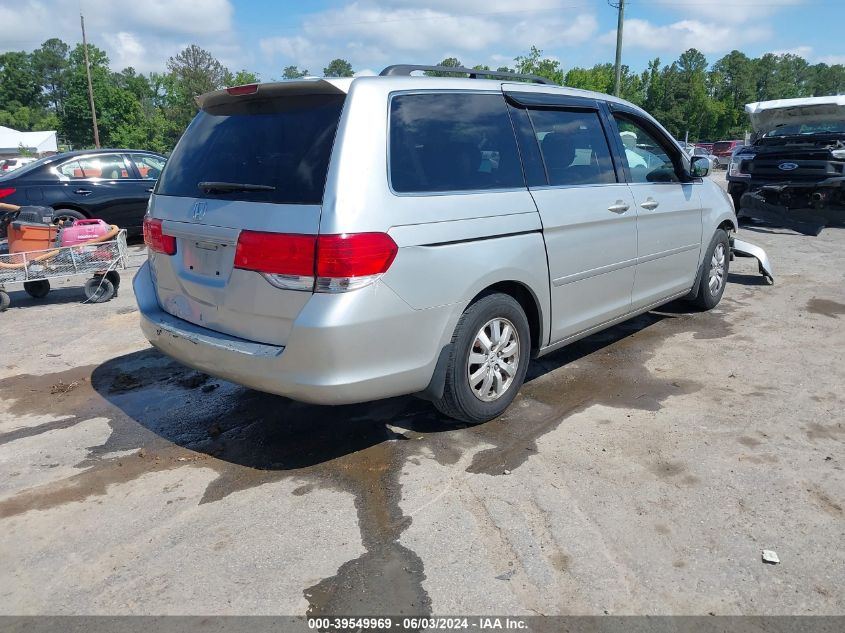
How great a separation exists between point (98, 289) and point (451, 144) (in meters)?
5.23

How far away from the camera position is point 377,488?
327 cm

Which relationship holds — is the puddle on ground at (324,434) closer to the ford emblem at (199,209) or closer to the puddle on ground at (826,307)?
the ford emblem at (199,209)

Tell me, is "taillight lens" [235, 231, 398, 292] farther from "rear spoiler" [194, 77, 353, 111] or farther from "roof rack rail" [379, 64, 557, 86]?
"roof rack rail" [379, 64, 557, 86]

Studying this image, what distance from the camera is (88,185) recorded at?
10008mm

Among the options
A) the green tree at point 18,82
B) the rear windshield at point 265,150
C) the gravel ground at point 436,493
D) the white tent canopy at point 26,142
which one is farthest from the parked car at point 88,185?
the green tree at point 18,82

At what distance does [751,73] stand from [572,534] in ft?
302

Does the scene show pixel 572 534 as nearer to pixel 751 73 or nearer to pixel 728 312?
pixel 728 312

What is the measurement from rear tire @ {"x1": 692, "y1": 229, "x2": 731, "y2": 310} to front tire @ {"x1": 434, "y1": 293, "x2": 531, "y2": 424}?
275cm

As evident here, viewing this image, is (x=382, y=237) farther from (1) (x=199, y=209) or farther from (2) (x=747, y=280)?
(2) (x=747, y=280)

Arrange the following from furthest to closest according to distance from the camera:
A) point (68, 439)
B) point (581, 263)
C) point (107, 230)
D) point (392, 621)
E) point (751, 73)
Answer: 1. point (751, 73)
2. point (107, 230)
3. point (581, 263)
4. point (68, 439)
5. point (392, 621)

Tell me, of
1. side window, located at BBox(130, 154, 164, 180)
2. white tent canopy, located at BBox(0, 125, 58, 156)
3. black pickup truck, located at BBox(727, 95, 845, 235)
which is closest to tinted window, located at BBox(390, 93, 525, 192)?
side window, located at BBox(130, 154, 164, 180)

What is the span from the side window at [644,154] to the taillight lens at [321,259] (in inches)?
103

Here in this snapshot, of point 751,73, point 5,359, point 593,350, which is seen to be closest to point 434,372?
point 593,350

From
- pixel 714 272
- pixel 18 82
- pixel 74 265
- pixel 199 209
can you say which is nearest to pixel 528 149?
pixel 199 209
